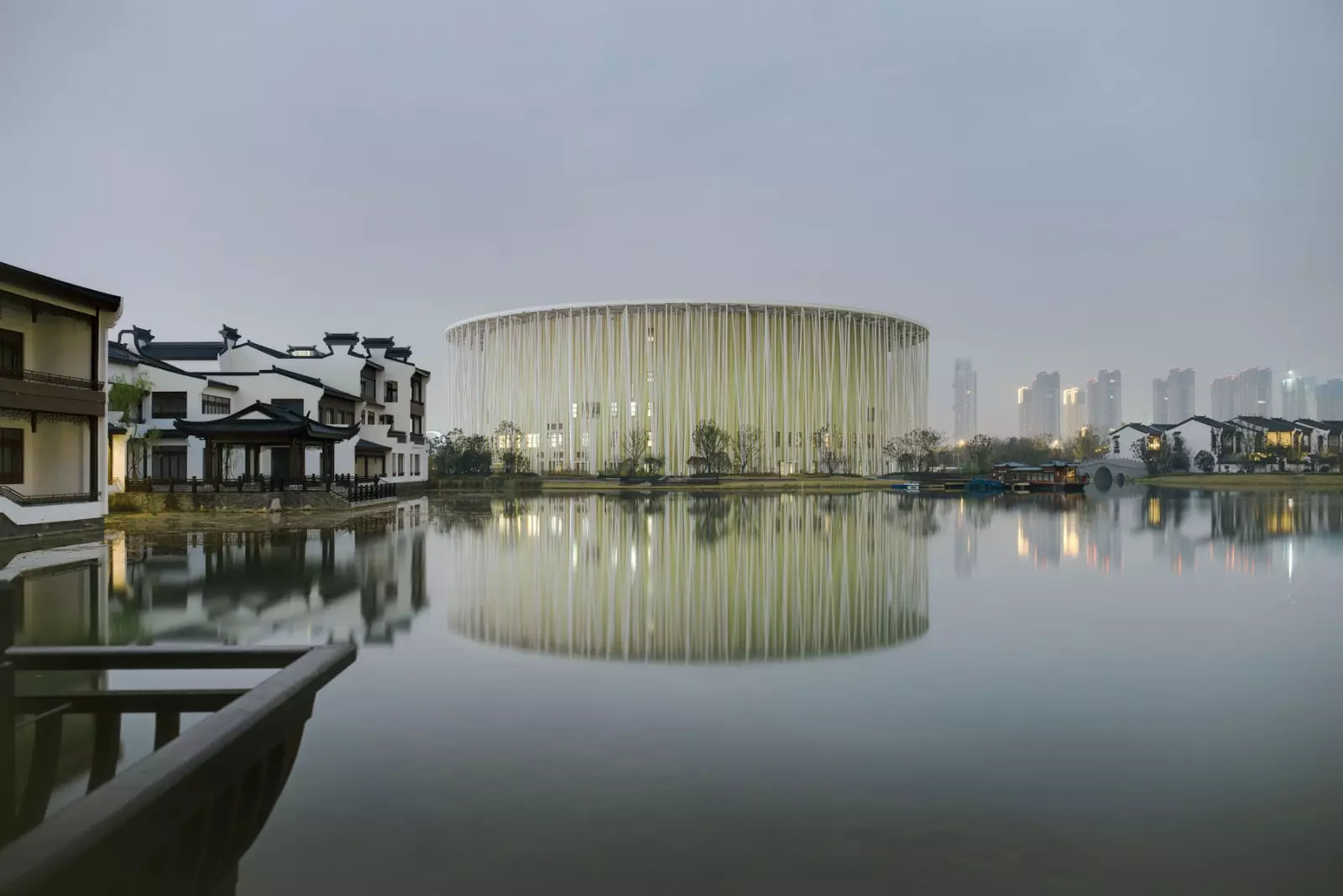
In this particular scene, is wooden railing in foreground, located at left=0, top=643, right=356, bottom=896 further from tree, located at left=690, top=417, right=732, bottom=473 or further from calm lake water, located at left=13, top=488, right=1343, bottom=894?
tree, located at left=690, top=417, right=732, bottom=473

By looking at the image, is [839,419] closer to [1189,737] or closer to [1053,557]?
[1053,557]

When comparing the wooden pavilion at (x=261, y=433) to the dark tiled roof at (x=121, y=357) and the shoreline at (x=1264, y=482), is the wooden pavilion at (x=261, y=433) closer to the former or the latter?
the dark tiled roof at (x=121, y=357)

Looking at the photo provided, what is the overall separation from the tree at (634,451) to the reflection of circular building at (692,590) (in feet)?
158

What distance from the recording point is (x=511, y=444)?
3152 inches

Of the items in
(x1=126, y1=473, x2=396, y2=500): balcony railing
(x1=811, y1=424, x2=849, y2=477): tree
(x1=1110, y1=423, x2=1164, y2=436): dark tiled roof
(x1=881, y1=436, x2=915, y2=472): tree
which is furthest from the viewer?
(x1=1110, y1=423, x2=1164, y2=436): dark tiled roof

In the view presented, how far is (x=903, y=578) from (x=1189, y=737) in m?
8.36

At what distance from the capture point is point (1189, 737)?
6.33 m

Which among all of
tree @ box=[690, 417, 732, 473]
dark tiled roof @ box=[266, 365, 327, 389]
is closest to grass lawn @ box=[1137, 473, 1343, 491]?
tree @ box=[690, 417, 732, 473]

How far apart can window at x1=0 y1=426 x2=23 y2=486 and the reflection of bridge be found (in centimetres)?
8363

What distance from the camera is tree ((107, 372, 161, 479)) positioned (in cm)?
3578

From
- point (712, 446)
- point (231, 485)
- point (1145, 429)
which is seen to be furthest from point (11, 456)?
point (1145, 429)

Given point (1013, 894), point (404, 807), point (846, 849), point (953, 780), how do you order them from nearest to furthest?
point (1013, 894) < point (846, 849) < point (404, 807) < point (953, 780)

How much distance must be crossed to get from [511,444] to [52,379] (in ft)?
181

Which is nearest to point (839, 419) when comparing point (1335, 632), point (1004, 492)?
point (1004, 492)
